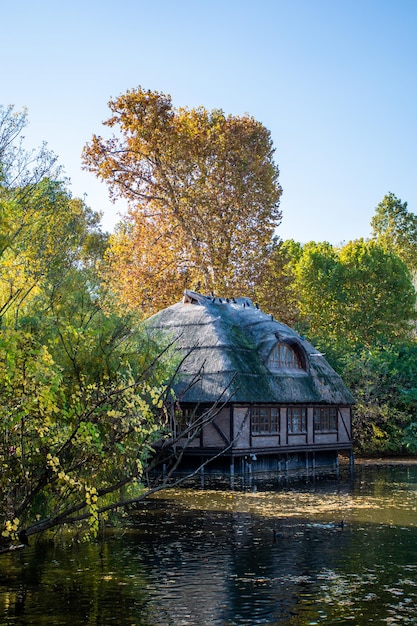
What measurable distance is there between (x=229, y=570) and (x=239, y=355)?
19478 mm

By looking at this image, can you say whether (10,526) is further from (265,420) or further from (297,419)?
(297,419)

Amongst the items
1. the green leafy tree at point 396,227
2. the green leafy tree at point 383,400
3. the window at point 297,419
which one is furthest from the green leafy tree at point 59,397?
the green leafy tree at point 396,227

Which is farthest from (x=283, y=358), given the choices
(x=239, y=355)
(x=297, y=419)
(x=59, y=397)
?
(x=59, y=397)

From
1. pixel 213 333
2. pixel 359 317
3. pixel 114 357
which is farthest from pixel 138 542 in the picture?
pixel 359 317

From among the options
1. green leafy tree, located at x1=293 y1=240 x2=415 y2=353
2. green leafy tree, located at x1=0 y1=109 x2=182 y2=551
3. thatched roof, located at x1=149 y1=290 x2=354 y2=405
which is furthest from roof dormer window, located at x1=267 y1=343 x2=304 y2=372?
green leafy tree, located at x1=0 y1=109 x2=182 y2=551

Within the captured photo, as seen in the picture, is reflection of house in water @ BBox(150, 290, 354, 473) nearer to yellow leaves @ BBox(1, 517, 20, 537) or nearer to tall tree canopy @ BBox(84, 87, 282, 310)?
tall tree canopy @ BBox(84, 87, 282, 310)

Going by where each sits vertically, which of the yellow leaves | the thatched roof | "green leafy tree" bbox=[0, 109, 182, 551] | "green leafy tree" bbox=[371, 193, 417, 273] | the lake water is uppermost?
"green leafy tree" bbox=[371, 193, 417, 273]

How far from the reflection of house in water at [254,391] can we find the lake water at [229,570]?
28.1ft

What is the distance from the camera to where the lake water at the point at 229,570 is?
1311cm

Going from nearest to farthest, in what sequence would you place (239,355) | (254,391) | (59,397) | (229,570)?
(59,397) → (229,570) → (254,391) → (239,355)

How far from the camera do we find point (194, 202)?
45.0 meters

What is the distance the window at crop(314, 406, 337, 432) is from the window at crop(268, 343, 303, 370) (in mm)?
2309

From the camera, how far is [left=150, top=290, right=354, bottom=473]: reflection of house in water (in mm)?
33812

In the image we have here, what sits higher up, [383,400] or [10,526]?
[383,400]
